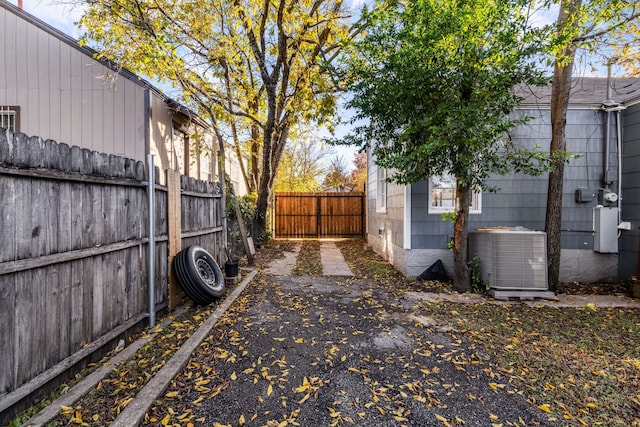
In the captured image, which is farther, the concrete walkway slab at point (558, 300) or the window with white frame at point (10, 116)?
the window with white frame at point (10, 116)

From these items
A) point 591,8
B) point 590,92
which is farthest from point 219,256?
point 590,92

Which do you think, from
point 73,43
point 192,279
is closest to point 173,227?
point 192,279

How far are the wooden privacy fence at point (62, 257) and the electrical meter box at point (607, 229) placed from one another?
7.34 meters

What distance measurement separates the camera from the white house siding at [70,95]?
241 inches

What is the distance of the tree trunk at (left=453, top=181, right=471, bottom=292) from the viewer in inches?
210

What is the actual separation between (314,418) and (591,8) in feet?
20.6

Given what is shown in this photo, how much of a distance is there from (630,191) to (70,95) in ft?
34.4

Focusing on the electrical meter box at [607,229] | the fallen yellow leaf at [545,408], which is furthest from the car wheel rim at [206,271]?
the electrical meter box at [607,229]

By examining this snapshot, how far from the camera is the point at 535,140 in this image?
6.07 metres

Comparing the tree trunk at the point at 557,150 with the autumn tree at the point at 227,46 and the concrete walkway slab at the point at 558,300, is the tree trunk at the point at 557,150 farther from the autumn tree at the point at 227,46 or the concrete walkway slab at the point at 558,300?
the autumn tree at the point at 227,46

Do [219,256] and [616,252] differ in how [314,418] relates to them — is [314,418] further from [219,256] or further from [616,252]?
[616,252]

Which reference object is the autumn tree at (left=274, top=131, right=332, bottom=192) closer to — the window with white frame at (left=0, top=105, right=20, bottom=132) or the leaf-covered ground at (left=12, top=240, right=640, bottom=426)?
the window with white frame at (left=0, top=105, right=20, bottom=132)

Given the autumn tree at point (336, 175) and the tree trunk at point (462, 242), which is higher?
the autumn tree at point (336, 175)

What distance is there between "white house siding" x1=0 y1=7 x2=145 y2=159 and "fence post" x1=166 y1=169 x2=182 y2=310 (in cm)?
269
